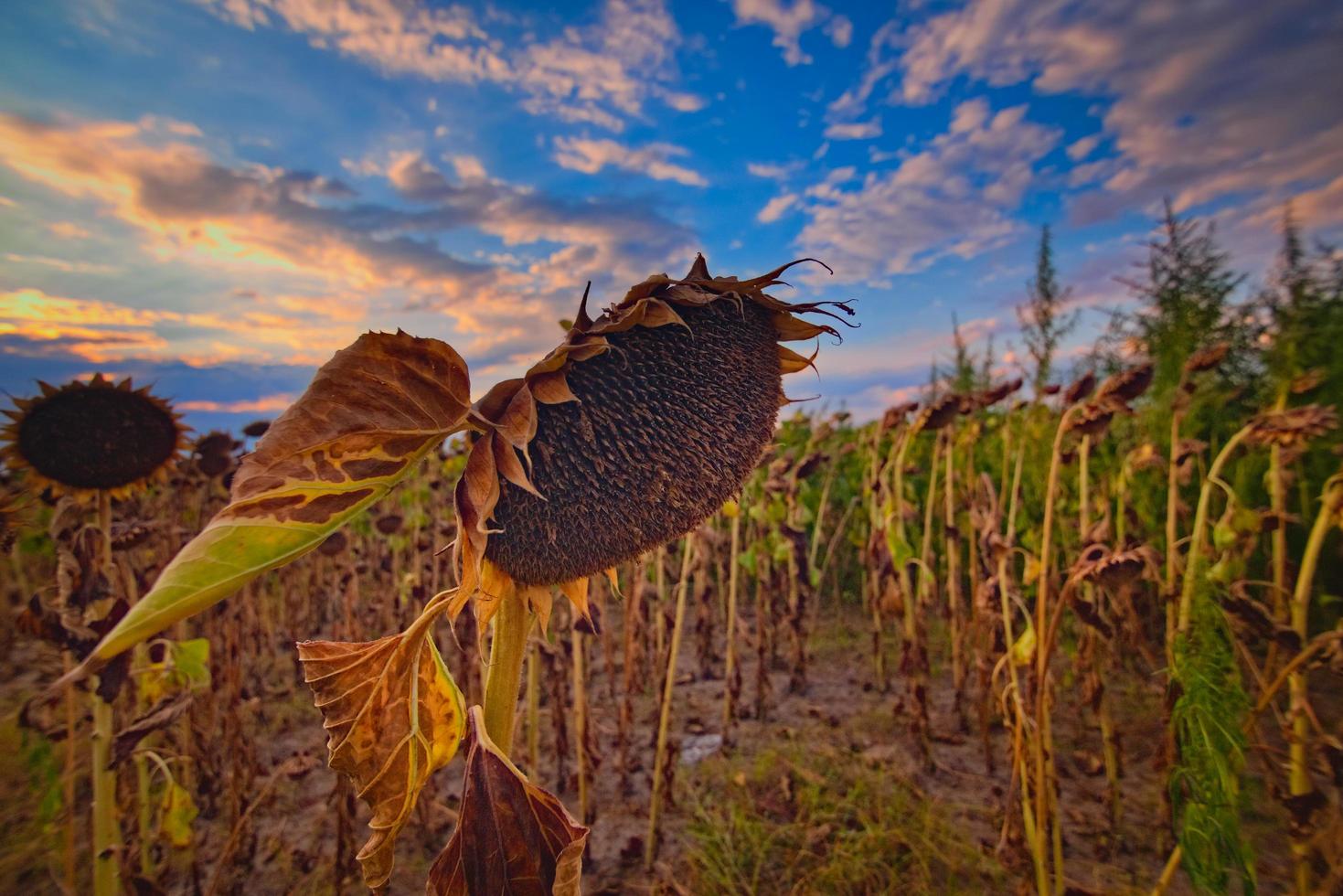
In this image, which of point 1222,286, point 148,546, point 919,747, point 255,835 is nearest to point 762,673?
point 919,747

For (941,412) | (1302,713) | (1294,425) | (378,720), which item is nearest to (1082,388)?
(1294,425)

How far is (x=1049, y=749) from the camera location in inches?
92.2

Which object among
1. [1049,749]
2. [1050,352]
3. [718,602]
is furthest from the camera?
[1050,352]

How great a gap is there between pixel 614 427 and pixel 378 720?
640 millimetres

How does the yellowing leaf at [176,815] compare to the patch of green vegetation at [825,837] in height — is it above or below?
above

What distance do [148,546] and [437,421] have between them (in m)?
5.73

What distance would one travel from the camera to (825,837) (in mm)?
3051

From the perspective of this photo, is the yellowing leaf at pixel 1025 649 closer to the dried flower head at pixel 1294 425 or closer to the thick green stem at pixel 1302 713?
the thick green stem at pixel 1302 713

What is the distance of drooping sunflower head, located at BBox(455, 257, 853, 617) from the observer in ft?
3.28

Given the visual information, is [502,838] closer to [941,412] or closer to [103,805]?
[103,805]

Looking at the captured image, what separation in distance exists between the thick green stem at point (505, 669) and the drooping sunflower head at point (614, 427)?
0.37 ft

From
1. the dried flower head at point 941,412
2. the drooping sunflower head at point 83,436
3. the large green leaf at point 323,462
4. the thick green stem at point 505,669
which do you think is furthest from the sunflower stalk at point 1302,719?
the drooping sunflower head at point 83,436

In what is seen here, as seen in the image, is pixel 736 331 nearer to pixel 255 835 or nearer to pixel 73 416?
pixel 73 416

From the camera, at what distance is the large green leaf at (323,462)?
743 millimetres
